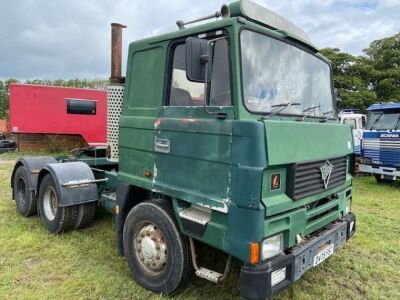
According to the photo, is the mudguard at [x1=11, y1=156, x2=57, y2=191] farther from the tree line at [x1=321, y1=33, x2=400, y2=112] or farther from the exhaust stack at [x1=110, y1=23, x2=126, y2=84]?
the tree line at [x1=321, y1=33, x2=400, y2=112]

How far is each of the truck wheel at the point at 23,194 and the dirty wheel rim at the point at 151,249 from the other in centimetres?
280

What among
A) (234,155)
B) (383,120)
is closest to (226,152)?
(234,155)

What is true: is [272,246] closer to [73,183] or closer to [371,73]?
[73,183]

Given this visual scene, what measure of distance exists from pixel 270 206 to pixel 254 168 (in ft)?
1.07

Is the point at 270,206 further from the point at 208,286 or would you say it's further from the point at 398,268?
the point at 398,268

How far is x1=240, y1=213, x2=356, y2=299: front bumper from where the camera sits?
9.09 ft

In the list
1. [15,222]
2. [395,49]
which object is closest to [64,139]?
[15,222]

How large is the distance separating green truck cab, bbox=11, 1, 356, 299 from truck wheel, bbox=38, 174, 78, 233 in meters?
1.22

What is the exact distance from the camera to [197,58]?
2.93m

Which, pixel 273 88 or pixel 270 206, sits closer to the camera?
pixel 270 206

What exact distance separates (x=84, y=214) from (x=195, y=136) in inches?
106

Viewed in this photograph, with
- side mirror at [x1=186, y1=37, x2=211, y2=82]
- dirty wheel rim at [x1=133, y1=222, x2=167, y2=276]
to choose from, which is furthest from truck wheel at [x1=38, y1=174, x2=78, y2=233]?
side mirror at [x1=186, y1=37, x2=211, y2=82]

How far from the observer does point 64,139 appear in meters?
15.3

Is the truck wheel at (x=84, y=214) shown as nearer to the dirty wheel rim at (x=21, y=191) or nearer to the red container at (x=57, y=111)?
the dirty wheel rim at (x=21, y=191)
